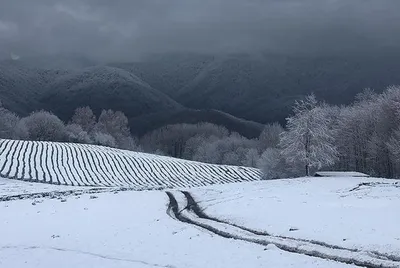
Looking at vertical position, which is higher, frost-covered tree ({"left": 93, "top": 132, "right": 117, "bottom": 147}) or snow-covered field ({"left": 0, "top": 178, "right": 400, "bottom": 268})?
frost-covered tree ({"left": 93, "top": 132, "right": 117, "bottom": 147})

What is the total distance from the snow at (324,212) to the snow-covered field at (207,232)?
5 cm

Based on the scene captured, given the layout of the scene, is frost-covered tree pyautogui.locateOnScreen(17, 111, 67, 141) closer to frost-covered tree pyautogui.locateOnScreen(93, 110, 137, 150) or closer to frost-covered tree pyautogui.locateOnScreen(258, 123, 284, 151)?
frost-covered tree pyautogui.locateOnScreen(93, 110, 137, 150)

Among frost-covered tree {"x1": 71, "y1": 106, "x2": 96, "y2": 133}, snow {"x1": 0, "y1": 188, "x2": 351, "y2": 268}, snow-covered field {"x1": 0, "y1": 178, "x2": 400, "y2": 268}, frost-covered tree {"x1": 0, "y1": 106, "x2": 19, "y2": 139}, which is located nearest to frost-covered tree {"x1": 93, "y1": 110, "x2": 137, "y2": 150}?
frost-covered tree {"x1": 71, "y1": 106, "x2": 96, "y2": 133}

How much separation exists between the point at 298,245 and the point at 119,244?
7653 millimetres

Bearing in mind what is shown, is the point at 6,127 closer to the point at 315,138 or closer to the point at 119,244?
the point at 315,138

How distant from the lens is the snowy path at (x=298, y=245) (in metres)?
16.5

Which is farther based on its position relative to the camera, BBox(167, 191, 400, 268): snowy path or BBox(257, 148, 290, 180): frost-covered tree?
BBox(257, 148, 290, 180): frost-covered tree

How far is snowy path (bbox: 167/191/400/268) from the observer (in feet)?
54.1

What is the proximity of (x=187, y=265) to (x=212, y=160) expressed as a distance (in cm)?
14235

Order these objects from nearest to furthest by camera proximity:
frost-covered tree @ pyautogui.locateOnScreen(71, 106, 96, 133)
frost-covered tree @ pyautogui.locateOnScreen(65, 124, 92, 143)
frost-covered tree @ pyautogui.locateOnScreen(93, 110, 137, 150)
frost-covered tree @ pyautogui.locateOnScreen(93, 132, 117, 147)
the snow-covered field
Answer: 1. the snow-covered field
2. frost-covered tree @ pyautogui.locateOnScreen(65, 124, 92, 143)
3. frost-covered tree @ pyautogui.locateOnScreen(93, 132, 117, 147)
4. frost-covered tree @ pyautogui.locateOnScreen(93, 110, 137, 150)
5. frost-covered tree @ pyautogui.locateOnScreen(71, 106, 96, 133)

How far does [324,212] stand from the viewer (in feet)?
A: 91.4

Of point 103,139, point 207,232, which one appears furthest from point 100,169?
point 103,139

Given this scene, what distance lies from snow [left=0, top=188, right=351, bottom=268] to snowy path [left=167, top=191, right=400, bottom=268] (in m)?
0.72

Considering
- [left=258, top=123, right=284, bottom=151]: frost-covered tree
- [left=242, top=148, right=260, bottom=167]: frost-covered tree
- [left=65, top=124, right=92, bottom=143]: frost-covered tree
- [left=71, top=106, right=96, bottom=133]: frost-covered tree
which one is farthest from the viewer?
[left=71, top=106, right=96, bottom=133]: frost-covered tree
